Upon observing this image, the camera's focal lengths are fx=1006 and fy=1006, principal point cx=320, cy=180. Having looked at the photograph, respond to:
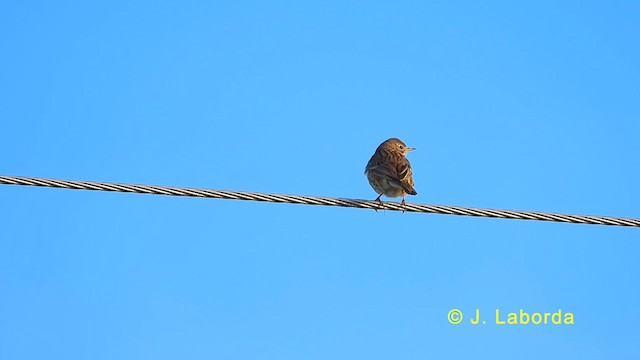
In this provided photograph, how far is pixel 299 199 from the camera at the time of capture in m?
8.80

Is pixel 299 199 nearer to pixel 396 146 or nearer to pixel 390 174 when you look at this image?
pixel 390 174

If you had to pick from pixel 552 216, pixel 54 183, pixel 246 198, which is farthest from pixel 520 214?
pixel 54 183

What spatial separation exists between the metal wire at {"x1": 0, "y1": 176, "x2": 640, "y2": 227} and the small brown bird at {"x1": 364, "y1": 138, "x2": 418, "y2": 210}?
7.46 feet

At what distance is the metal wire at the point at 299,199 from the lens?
8.27m

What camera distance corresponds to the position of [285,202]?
28.9ft

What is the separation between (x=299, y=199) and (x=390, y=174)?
3.80 m

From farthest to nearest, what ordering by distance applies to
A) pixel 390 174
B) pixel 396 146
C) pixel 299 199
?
pixel 396 146
pixel 390 174
pixel 299 199

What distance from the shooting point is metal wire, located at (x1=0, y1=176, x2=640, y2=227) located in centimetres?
827

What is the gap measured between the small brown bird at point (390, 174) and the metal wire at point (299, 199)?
2.27 metres

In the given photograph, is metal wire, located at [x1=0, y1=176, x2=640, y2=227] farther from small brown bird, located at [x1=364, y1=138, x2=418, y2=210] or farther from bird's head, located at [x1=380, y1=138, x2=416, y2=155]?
bird's head, located at [x1=380, y1=138, x2=416, y2=155]

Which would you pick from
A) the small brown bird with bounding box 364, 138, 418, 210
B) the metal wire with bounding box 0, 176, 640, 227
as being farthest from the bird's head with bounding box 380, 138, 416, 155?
the metal wire with bounding box 0, 176, 640, 227

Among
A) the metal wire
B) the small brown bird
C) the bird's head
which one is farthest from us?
the bird's head

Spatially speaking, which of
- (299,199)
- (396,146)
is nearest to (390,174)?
(396,146)

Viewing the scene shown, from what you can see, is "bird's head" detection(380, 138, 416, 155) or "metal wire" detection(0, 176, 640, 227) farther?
"bird's head" detection(380, 138, 416, 155)
